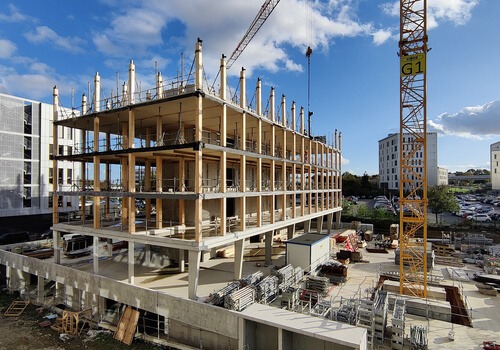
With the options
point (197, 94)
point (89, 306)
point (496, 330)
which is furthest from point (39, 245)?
point (496, 330)

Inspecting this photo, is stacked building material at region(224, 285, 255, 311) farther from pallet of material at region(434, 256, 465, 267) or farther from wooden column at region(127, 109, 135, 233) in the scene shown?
pallet of material at region(434, 256, 465, 267)

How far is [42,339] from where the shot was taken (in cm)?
1753

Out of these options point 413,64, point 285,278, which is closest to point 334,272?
point 285,278

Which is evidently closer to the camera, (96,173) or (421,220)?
(421,220)

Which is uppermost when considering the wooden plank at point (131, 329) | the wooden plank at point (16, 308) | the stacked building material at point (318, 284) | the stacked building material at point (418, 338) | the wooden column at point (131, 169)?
the wooden column at point (131, 169)

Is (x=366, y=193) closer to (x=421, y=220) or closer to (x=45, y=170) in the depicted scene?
(x=421, y=220)

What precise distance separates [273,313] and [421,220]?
12615mm

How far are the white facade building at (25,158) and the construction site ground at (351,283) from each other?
2504 cm

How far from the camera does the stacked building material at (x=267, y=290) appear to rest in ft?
51.7

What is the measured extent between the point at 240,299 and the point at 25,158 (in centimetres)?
4541

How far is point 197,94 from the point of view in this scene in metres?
16.0

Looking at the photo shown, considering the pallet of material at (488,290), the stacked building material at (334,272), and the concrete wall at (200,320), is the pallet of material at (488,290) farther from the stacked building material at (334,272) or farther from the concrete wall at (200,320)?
the concrete wall at (200,320)

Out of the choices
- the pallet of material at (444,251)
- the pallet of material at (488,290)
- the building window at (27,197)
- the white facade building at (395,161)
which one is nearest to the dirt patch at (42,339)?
the pallet of material at (488,290)

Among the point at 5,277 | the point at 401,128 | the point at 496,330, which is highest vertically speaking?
the point at 401,128
